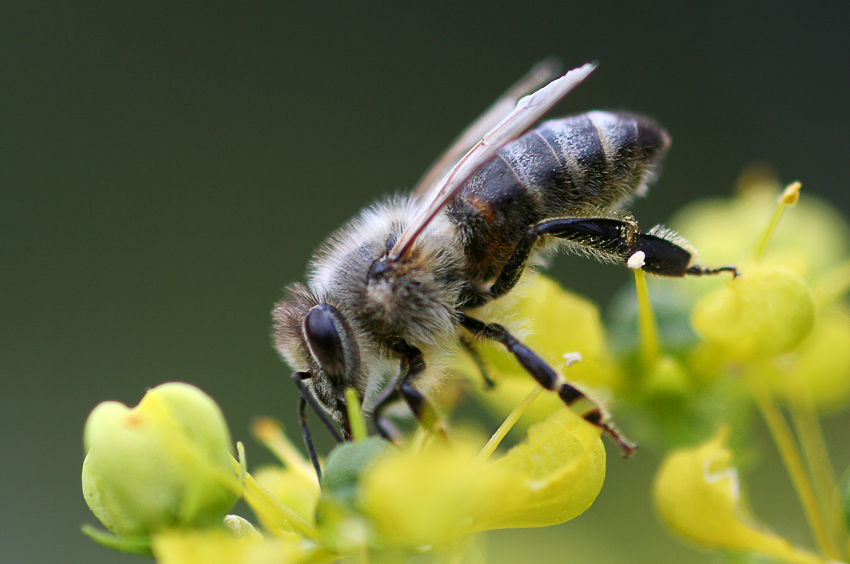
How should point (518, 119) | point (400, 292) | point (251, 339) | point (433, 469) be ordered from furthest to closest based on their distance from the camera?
point (251, 339)
point (400, 292)
point (518, 119)
point (433, 469)

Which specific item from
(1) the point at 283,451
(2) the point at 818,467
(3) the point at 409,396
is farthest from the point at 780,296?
(1) the point at 283,451

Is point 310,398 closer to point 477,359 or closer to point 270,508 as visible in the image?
point 270,508

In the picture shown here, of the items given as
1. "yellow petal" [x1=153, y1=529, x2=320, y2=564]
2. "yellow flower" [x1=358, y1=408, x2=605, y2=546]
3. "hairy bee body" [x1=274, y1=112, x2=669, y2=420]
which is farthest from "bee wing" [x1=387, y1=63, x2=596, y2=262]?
"yellow petal" [x1=153, y1=529, x2=320, y2=564]

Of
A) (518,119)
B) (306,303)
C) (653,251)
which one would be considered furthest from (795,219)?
(306,303)

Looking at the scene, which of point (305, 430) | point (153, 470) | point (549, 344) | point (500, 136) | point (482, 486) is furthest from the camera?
point (549, 344)

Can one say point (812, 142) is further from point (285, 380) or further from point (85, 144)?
point (85, 144)

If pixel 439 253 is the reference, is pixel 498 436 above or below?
below
